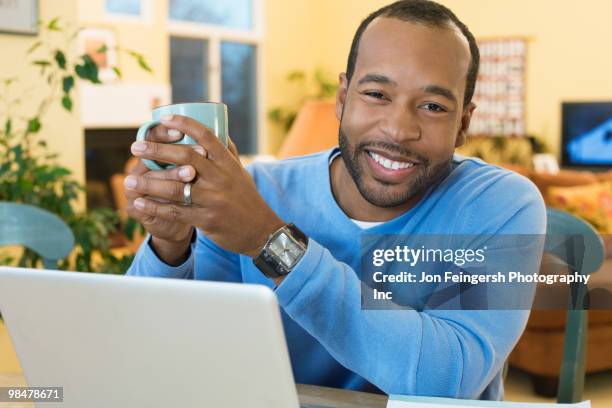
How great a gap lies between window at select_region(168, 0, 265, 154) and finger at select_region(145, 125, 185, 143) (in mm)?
6183

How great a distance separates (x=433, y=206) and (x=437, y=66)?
0.21 meters

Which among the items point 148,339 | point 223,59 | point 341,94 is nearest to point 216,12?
point 223,59

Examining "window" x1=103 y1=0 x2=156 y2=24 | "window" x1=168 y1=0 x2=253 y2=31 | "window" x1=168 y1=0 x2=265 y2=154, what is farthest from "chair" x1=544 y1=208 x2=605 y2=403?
"window" x1=168 y1=0 x2=253 y2=31

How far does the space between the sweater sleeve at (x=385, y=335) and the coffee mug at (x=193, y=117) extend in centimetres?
16

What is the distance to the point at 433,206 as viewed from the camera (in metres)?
1.08

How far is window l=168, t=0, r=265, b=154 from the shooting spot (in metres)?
6.84

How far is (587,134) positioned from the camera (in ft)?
21.4

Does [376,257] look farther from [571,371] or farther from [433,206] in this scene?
[571,371]

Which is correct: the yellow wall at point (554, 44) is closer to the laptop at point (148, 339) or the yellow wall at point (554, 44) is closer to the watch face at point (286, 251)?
the watch face at point (286, 251)

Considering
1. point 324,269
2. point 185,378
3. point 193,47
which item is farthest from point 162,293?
point 193,47

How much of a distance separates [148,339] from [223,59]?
6880 millimetres

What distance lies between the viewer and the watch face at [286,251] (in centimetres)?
77

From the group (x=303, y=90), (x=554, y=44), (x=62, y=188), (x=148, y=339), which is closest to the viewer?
(x=148, y=339)

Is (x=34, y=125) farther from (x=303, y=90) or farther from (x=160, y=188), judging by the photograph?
(x=303, y=90)
